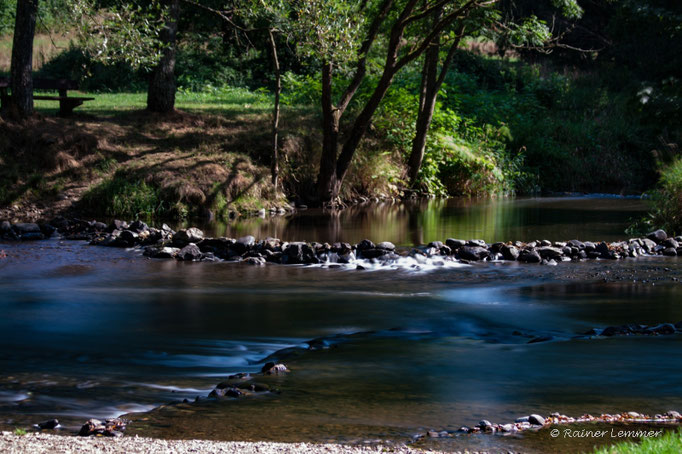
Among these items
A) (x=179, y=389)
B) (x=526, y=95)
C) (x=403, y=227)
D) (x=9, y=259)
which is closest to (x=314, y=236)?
(x=403, y=227)

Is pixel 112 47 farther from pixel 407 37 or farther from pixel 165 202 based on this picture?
pixel 407 37

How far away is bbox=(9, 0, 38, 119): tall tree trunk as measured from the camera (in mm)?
19297

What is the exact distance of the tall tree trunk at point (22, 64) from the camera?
1930cm

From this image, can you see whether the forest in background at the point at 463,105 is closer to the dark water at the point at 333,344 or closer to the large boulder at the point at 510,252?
the large boulder at the point at 510,252

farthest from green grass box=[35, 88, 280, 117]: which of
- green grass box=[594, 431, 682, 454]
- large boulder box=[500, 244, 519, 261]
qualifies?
green grass box=[594, 431, 682, 454]

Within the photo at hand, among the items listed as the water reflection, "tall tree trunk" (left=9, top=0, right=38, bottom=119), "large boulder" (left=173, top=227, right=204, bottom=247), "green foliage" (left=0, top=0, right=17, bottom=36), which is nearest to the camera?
"large boulder" (left=173, top=227, right=204, bottom=247)

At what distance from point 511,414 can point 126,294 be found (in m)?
6.49

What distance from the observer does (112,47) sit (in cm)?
1725

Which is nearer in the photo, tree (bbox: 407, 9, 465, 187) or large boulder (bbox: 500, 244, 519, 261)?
large boulder (bbox: 500, 244, 519, 261)

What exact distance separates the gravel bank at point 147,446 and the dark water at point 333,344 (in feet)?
1.27

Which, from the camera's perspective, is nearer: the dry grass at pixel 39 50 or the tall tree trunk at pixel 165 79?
the tall tree trunk at pixel 165 79

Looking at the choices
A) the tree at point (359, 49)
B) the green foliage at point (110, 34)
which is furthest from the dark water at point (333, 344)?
the tree at point (359, 49)

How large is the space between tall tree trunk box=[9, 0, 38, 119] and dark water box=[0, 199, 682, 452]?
621cm

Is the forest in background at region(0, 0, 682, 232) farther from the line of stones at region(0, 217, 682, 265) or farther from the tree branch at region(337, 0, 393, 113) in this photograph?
the line of stones at region(0, 217, 682, 265)
